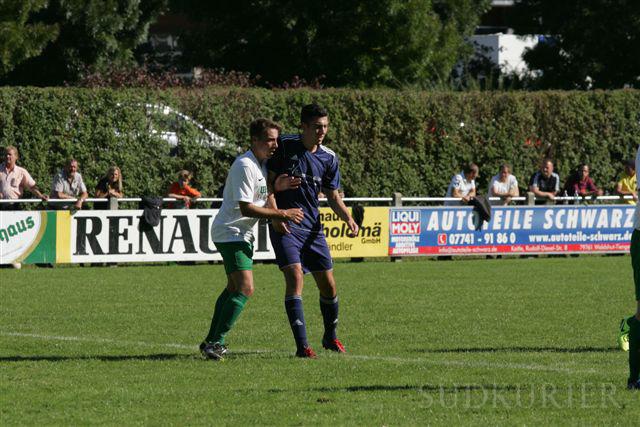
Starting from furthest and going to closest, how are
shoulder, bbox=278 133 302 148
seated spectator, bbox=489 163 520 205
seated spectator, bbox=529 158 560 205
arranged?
seated spectator, bbox=529 158 560 205
seated spectator, bbox=489 163 520 205
shoulder, bbox=278 133 302 148

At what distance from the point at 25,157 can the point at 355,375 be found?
1709cm

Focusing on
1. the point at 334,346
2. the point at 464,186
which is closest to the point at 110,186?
the point at 464,186

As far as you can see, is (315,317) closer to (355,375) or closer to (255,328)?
(255,328)

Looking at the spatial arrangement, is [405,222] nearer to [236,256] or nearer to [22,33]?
[22,33]

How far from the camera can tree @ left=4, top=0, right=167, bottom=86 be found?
118 ft

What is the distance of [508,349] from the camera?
11953 mm

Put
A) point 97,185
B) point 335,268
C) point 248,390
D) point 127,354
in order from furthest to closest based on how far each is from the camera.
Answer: point 97,185 < point 335,268 < point 127,354 < point 248,390

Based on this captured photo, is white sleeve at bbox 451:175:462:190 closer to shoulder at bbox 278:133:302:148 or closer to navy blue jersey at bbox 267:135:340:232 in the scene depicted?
navy blue jersey at bbox 267:135:340:232

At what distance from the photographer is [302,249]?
37.6ft

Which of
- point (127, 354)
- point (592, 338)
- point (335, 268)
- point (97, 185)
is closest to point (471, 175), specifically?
point (335, 268)

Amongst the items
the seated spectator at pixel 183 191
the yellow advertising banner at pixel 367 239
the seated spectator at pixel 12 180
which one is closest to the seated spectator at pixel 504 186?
the yellow advertising banner at pixel 367 239

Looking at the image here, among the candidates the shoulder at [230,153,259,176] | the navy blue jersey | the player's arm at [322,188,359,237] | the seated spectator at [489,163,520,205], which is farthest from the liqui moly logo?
the shoulder at [230,153,259,176]

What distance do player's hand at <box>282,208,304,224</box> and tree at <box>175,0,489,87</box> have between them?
1045 inches

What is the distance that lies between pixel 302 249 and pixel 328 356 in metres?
0.89
